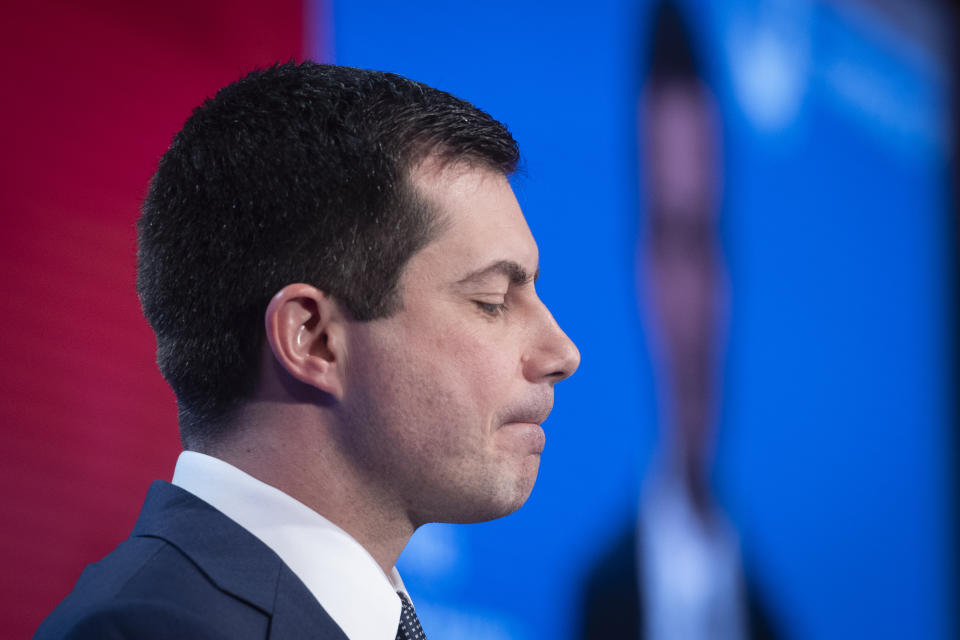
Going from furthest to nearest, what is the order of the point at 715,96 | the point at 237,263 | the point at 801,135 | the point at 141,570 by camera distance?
the point at 801,135
the point at 715,96
the point at 237,263
the point at 141,570

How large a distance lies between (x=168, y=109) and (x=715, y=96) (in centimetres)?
139

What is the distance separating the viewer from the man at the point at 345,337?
1.04 metres

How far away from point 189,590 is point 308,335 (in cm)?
29

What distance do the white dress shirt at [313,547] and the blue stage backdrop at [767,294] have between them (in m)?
0.52

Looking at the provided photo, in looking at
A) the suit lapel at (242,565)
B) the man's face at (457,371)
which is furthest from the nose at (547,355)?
the suit lapel at (242,565)

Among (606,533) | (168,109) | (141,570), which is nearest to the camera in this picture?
(141,570)

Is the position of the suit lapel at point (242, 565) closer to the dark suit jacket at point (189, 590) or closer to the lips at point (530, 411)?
the dark suit jacket at point (189, 590)

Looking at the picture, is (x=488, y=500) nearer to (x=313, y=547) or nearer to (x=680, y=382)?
(x=313, y=547)

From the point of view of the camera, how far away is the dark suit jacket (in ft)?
2.76

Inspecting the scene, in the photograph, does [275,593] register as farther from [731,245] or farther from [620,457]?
[731,245]

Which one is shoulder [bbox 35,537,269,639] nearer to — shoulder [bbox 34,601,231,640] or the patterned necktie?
shoulder [bbox 34,601,231,640]

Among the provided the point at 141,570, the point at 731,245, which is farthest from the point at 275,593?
the point at 731,245

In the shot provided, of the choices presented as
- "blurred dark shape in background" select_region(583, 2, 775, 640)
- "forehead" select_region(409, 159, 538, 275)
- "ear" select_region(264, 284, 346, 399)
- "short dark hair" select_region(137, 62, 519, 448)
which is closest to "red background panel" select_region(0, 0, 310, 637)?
"short dark hair" select_region(137, 62, 519, 448)

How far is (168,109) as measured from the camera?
152 centimetres
